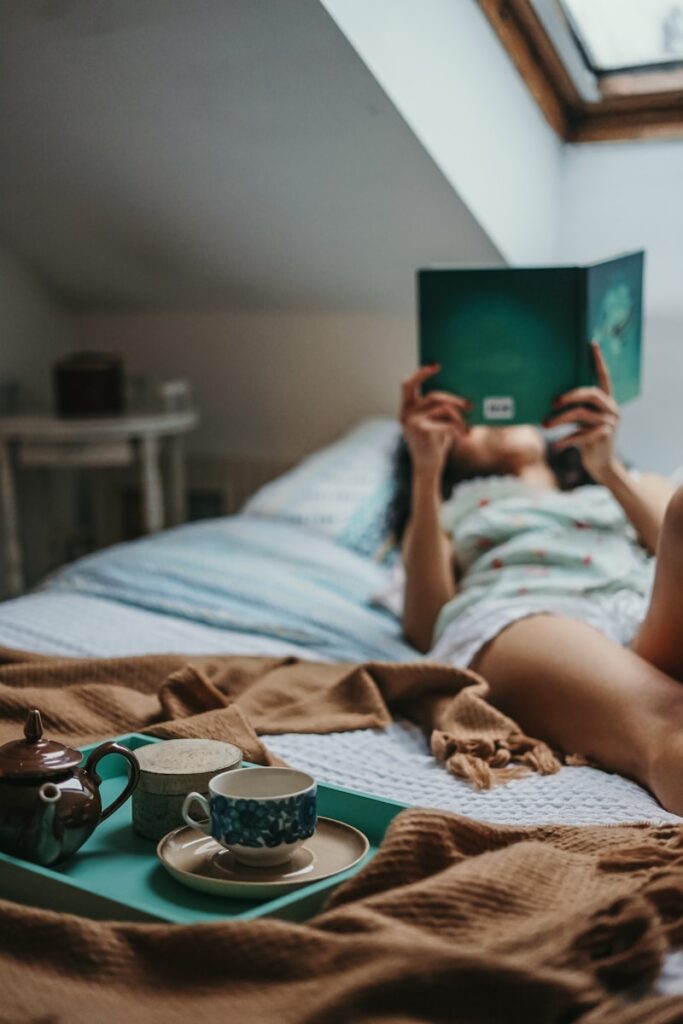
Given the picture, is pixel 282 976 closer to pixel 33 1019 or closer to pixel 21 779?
pixel 33 1019

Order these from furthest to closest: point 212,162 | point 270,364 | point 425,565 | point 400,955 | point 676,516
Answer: point 270,364 → point 212,162 → point 425,565 → point 676,516 → point 400,955

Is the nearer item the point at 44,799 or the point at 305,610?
the point at 44,799

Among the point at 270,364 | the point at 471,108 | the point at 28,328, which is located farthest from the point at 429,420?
the point at 28,328

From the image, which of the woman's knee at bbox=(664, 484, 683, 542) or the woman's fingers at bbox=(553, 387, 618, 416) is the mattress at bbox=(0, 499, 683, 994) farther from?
the woman's fingers at bbox=(553, 387, 618, 416)

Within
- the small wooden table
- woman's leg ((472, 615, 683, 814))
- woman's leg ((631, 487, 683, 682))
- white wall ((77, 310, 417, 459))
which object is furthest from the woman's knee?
the small wooden table

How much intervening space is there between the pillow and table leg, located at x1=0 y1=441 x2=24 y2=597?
26.4 inches

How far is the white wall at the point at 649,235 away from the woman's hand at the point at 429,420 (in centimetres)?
71

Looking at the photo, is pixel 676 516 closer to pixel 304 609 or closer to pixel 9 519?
pixel 304 609

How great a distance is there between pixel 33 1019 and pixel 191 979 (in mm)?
95

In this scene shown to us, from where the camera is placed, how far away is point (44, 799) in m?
0.90

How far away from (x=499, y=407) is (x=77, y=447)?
1131 mm

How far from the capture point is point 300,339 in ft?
9.18

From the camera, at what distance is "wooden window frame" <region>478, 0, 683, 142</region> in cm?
221

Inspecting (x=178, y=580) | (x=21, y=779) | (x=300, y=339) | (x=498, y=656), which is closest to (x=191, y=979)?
(x=21, y=779)
